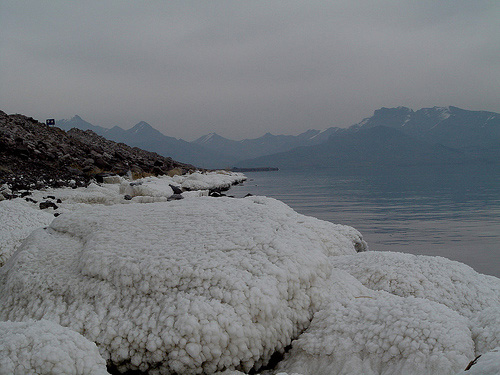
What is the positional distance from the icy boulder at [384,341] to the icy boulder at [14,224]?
149 inches

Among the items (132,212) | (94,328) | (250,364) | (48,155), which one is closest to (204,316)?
(250,364)

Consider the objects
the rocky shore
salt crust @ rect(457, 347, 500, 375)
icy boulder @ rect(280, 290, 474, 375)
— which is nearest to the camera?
salt crust @ rect(457, 347, 500, 375)

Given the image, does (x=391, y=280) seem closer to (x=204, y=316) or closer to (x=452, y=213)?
(x=204, y=316)

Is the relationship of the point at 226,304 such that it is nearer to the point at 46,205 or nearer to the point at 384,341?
the point at 384,341

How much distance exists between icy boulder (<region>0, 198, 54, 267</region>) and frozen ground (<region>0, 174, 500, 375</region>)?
1.07m

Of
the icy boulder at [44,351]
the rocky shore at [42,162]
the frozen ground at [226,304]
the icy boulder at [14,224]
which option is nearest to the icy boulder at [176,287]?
the frozen ground at [226,304]

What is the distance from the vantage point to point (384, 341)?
8.07ft

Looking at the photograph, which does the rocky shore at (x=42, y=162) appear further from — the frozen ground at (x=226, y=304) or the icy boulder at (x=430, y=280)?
the icy boulder at (x=430, y=280)

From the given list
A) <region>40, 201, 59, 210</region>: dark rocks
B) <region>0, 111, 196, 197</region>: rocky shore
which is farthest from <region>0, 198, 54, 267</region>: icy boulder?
<region>0, 111, 196, 197</region>: rocky shore

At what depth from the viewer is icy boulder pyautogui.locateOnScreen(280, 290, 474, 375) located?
2287 millimetres

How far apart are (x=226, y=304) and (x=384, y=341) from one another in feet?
3.50

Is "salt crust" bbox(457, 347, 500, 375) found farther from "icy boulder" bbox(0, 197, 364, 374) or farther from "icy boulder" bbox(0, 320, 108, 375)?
"icy boulder" bbox(0, 320, 108, 375)

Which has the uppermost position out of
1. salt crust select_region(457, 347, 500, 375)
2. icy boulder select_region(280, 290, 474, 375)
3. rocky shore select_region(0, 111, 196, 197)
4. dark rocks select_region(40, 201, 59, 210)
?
rocky shore select_region(0, 111, 196, 197)

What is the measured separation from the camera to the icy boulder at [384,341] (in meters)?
2.29
